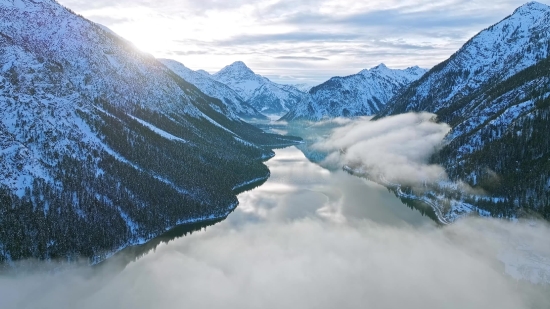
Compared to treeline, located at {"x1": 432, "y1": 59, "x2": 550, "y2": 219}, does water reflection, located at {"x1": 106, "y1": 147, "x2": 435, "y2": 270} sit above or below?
below

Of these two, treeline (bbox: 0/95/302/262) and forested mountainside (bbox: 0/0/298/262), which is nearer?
treeline (bbox: 0/95/302/262)

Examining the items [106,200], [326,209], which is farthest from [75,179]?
[326,209]

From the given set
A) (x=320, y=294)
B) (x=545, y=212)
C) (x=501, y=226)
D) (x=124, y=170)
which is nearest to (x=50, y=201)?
(x=124, y=170)

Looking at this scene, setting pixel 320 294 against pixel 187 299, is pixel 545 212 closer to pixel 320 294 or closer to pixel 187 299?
pixel 320 294

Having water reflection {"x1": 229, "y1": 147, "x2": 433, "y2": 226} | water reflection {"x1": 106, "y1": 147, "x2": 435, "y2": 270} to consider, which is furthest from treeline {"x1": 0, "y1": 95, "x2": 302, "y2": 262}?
water reflection {"x1": 229, "y1": 147, "x2": 433, "y2": 226}

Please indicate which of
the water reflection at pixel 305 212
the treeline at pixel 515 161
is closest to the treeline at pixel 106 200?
the water reflection at pixel 305 212

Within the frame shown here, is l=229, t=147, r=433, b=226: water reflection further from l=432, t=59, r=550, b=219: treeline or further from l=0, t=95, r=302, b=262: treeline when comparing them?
l=432, t=59, r=550, b=219: treeline

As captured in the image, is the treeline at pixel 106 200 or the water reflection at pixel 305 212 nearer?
the treeline at pixel 106 200

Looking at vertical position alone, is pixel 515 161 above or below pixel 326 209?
above

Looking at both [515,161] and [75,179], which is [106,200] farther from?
[515,161]

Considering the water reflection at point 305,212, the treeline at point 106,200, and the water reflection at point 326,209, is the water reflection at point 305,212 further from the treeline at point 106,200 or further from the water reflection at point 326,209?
the treeline at point 106,200

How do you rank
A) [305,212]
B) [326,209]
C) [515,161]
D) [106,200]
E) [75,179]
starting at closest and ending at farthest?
[75,179]
[106,200]
[305,212]
[515,161]
[326,209]
